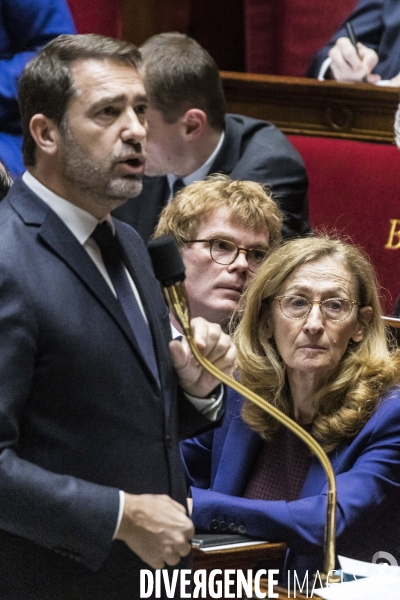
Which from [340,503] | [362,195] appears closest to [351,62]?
[362,195]

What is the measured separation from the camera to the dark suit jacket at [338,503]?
168 centimetres

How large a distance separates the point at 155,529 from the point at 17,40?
1880mm

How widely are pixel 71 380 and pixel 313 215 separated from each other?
6.47ft

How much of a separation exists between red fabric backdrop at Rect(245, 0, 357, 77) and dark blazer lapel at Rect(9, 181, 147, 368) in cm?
236

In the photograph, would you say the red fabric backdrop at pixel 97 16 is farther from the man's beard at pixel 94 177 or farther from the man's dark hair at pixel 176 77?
the man's beard at pixel 94 177

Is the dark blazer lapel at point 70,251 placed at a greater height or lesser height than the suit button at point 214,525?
greater

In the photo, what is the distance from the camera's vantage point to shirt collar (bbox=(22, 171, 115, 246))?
1252mm

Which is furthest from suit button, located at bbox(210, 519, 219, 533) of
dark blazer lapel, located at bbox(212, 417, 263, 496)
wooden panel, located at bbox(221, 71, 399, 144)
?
wooden panel, located at bbox(221, 71, 399, 144)

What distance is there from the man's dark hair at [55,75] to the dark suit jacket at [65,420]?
0.30 feet

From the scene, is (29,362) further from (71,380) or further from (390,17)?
(390,17)

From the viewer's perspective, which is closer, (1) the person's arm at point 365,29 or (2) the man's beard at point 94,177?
(2) the man's beard at point 94,177

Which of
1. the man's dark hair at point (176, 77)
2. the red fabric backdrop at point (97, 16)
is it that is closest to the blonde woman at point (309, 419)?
the man's dark hair at point (176, 77)

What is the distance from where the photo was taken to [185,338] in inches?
50.2

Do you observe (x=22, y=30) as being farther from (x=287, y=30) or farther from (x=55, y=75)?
(x=55, y=75)
